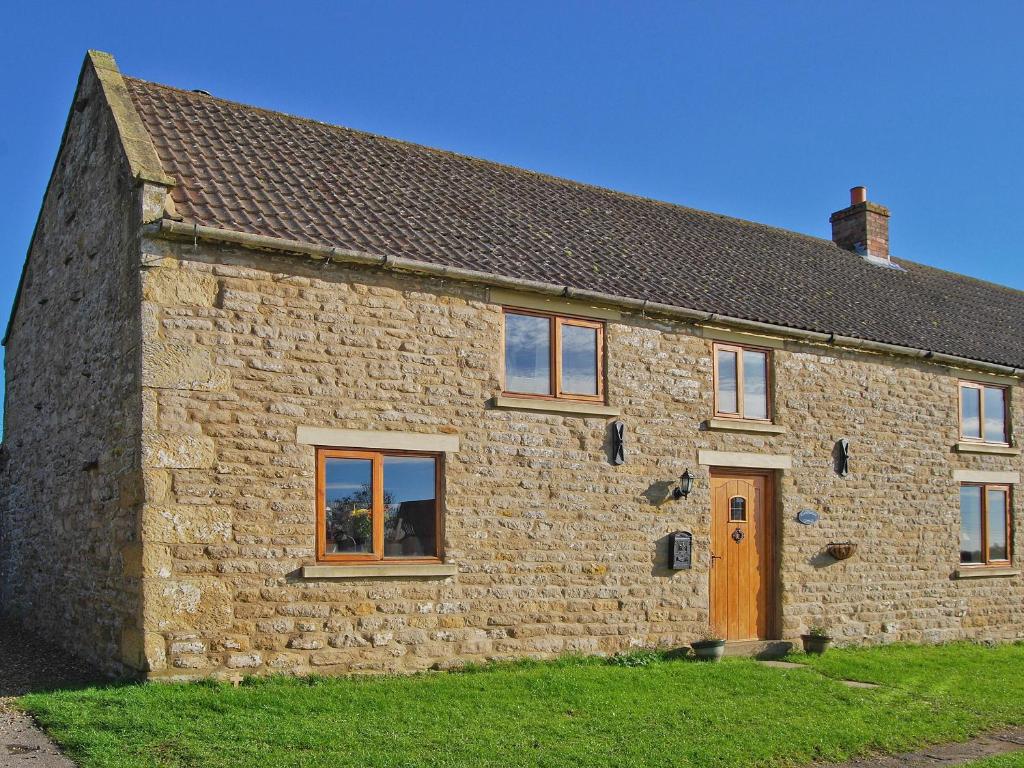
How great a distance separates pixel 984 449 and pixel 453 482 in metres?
9.89

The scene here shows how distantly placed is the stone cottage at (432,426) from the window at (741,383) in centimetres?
6

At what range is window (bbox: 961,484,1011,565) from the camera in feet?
54.7

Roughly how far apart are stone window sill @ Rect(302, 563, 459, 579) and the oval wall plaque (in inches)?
218

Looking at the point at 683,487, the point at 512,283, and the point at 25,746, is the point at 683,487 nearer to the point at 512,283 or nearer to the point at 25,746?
the point at 512,283

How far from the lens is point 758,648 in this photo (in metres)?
13.7

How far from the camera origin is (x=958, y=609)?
16172 mm

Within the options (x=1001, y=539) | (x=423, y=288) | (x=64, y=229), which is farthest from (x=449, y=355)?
(x=1001, y=539)

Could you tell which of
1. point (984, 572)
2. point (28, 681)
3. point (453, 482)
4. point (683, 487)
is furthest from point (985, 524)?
point (28, 681)

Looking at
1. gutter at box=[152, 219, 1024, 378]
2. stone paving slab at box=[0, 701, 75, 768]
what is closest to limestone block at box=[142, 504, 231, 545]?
stone paving slab at box=[0, 701, 75, 768]

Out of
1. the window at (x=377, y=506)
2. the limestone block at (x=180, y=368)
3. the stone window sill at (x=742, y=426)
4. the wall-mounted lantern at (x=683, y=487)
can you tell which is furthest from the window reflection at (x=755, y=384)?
the limestone block at (x=180, y=368)

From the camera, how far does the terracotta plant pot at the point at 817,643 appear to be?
45.6ft

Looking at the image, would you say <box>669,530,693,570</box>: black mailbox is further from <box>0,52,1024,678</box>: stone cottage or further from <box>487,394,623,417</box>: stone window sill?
<box>487,394,623,417</box>: stone window sill

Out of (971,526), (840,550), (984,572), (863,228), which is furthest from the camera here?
(863,228)

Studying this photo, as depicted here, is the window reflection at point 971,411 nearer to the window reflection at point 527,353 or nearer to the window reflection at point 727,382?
the window reflection at point 727,382
